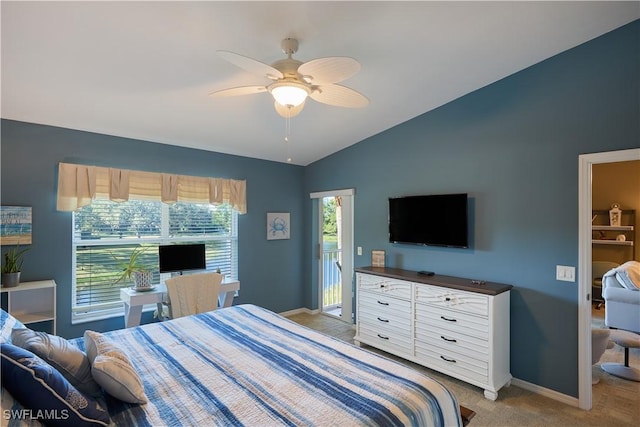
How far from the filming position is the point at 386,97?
3.16 meters

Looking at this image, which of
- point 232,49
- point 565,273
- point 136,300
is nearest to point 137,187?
point 136,300

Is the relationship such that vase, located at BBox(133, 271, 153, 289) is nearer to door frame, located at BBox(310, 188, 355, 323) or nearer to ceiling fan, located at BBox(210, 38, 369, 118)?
ceiling fan, located at BBox(210, 38, 369, 118)

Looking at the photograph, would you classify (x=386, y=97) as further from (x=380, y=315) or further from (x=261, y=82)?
(x=380, y=315)

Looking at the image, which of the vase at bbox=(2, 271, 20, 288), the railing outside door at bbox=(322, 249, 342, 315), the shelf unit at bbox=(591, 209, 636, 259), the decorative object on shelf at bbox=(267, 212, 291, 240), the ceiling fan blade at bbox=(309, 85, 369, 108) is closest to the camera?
the ceiling fan blade at bbox=(309, 85, 369, 108)

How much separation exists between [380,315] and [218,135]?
9.16 ft

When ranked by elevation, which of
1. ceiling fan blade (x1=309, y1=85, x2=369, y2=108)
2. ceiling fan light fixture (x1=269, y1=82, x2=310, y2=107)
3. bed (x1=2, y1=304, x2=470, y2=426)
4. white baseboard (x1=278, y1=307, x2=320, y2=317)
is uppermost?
ceiling fan blade (x1=309, y1=85, x2=369, y2=108)

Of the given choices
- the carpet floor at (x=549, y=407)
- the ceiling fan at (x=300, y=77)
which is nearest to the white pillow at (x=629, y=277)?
the carpet floor at (x=549, y=407)

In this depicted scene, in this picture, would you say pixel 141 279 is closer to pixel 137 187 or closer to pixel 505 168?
pixel 137 187

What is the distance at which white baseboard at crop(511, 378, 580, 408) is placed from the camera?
8.58 ft

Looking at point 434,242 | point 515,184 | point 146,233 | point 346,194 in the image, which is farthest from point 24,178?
point 515,184

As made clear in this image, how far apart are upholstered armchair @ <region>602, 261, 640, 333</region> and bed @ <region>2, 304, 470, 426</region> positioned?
12.0 feet

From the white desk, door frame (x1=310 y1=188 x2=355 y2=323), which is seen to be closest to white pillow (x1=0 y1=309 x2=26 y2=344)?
the white desk

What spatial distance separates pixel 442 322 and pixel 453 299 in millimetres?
259

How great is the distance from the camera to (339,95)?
2.15m
